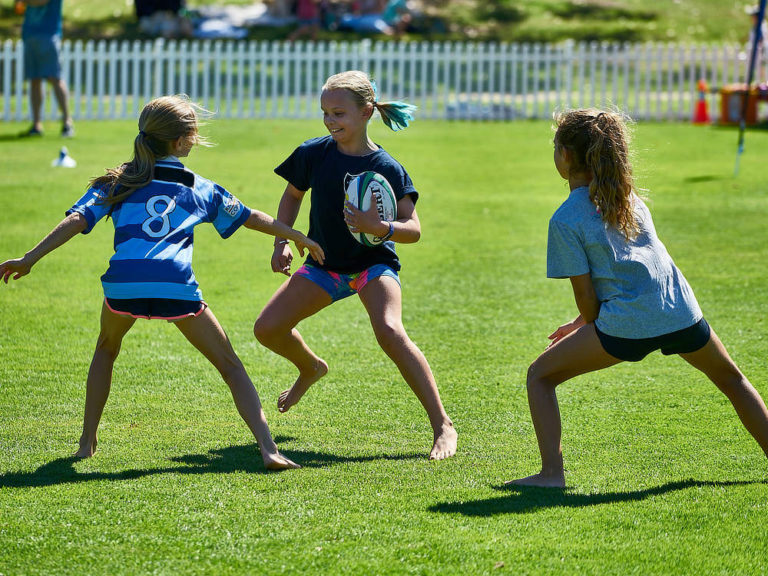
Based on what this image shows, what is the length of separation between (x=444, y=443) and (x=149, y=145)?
200cm

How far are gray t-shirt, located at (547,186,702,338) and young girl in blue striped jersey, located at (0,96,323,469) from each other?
127cm

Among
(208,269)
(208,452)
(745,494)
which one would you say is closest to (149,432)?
(208,452)

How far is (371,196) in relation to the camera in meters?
5.41

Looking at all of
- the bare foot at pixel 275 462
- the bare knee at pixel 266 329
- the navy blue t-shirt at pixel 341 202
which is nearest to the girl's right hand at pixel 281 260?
the navy blue t-shirt at pixel 341 202

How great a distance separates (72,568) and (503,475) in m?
2.03

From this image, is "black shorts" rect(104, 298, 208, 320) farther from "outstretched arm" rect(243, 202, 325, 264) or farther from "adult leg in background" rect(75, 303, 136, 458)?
"outstretched arm" rect(243, 202, 325, 264)

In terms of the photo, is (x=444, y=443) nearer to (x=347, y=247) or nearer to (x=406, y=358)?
(x=406, y=358)

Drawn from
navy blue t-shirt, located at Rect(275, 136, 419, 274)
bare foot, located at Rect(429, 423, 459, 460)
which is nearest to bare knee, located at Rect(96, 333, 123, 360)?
navy blue t-shirt, located at Rect(275, 136, 419, 274)

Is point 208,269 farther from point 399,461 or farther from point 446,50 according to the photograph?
point 446,50

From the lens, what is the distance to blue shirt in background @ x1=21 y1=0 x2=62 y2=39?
16.9 metres

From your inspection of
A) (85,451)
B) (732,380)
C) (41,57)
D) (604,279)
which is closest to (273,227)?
(85,451)

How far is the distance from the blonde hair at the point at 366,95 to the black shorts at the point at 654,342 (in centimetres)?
175

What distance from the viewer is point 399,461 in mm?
5297

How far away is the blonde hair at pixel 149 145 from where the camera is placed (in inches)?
197
